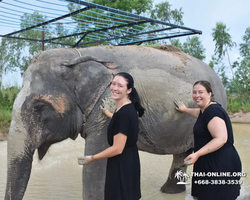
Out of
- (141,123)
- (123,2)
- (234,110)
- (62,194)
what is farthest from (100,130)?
(123,2)

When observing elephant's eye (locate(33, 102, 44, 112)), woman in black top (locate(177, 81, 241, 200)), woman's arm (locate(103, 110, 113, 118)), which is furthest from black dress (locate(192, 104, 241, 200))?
elephant's eye (locate(33, 102, 44, 112))

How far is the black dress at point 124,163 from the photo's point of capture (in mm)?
2145

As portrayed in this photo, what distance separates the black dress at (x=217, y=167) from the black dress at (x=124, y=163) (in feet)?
Answer: 1.58

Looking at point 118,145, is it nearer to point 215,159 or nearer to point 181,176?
point 215,159

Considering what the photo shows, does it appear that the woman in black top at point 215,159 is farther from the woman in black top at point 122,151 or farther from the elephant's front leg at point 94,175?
the elephant's front leg at point 94,175

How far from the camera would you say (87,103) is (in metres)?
2.97

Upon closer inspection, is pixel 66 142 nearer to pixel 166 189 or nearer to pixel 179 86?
pixel 166 189

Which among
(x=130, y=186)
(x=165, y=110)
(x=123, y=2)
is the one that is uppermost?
(x=123, y=2)

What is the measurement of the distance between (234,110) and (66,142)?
794 cm

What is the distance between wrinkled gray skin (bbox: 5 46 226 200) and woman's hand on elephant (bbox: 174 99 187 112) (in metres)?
0.04

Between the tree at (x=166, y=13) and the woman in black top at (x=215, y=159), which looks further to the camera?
the tree at (x=166, y=13)

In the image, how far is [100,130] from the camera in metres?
2.92

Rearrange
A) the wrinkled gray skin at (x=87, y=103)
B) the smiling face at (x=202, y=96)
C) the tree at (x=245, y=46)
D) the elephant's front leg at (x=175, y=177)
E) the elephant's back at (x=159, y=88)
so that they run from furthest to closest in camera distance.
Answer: the tree at (x=245, y=46)
the elephant's front leg at (x=175, y=177)
the elephant's back at (x=159, y=88)
the wrinkled gray skin at (x=87, y=103)
the smiling face at (x=202, y=96)

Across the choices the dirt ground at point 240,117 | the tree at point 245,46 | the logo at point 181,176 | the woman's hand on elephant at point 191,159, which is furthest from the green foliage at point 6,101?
the tree at point 245,46
